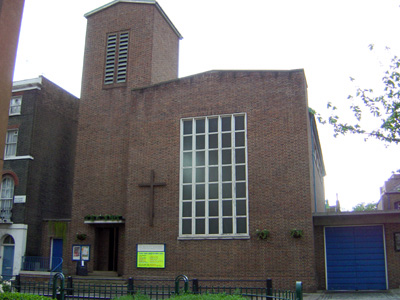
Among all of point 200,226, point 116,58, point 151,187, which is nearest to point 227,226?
A: point 200,226

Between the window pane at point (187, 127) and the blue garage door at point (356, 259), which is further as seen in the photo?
the window pane at point (187, 127)

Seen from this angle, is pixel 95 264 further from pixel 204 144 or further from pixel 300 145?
pixel 300 145

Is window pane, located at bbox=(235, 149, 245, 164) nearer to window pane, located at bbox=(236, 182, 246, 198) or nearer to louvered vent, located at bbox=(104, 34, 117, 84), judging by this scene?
window pane, located at bbox=(236, 182, 246, 198)

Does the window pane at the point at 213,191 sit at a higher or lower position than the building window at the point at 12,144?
lower

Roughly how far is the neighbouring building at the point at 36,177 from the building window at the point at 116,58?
17.5ft

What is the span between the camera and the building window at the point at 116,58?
2464cm

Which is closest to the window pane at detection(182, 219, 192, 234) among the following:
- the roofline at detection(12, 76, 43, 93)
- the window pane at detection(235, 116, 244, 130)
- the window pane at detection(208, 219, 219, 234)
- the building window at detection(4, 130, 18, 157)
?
the window pane at detection(208, 219, 219, 234)

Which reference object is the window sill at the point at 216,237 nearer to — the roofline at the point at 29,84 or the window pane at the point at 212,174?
the window pane at the point at 212,174

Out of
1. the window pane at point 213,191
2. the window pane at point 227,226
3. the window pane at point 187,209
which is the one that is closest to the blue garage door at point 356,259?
the window pane at point 227,226

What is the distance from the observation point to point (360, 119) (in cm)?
1919

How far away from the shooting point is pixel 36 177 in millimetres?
27000

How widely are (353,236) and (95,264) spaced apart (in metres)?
12.0

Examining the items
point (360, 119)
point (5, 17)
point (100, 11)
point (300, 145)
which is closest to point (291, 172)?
point (300, 145)

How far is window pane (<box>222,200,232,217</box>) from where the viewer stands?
1970 cm
